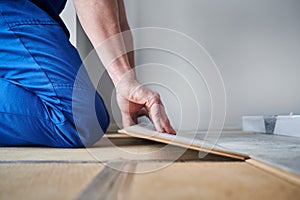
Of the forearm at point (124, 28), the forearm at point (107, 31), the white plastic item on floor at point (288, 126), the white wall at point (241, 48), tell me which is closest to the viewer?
the forearm at point (107, 31)

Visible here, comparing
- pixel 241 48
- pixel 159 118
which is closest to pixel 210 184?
pixel 159 118

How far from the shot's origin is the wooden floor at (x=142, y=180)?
0.42 m

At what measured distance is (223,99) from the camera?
2518 millimetres

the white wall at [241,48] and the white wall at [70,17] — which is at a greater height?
the white wall at [70,17]

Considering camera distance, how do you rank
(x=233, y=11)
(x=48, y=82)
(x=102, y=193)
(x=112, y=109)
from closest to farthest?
1. (x=102, y=193)
2. (x=48, y=82)
3. (x=112, y=109)
4. (x=233, y=11)

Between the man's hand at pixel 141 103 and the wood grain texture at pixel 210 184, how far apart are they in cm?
41

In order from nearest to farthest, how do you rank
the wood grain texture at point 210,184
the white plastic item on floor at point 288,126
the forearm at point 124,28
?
1. the wood grain texture at point 210,184
2. the forearm at point 124,28
3. the white plastic item on floor at point 288,126

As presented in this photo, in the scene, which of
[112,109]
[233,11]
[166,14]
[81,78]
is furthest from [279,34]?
[81,78]

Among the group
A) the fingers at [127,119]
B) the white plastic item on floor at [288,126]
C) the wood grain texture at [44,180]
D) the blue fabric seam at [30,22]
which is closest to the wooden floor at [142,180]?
the wood grain texture at [44,180]

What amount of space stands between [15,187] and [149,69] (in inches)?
84.6

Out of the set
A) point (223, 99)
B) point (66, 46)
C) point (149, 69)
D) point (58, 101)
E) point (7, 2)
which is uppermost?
point (7, 2)

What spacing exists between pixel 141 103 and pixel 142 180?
2.01 ft

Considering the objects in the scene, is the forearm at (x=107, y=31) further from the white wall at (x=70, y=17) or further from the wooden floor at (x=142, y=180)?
the white wall at (x=70, y=17)

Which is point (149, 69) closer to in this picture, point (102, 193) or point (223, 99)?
point (223, 99)
